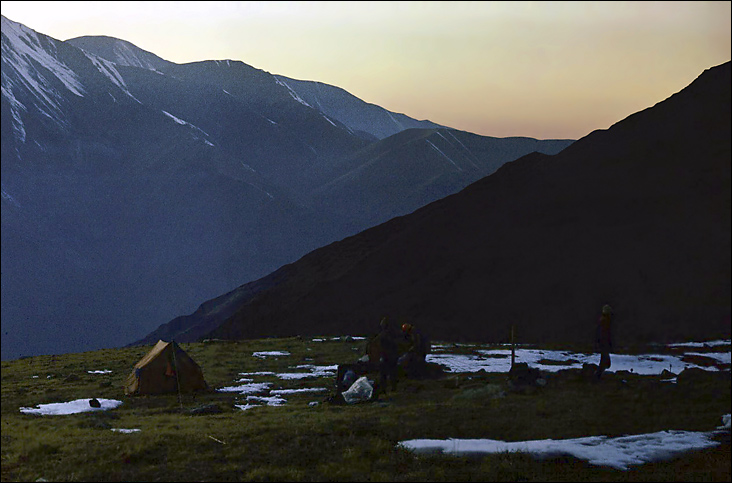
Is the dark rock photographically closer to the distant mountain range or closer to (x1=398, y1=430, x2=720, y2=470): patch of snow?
(x1=398, y1=430, x2=720, y2=470): patch of snow

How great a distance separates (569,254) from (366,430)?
67.9 metres

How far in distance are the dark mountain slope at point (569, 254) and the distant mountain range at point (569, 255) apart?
212 millimetres

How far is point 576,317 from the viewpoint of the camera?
6862 centimetres

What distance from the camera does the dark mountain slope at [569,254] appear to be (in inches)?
2623

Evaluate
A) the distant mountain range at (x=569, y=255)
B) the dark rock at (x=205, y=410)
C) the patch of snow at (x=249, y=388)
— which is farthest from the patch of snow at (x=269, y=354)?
the distant mountain range at (x=569, y=255)

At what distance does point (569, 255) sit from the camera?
79250 millimetres

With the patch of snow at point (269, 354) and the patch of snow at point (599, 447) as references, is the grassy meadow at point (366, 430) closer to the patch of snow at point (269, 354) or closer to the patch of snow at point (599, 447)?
the patch of snow at point (599, 447)

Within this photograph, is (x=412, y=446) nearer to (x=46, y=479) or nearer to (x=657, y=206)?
(x=46, y=479)

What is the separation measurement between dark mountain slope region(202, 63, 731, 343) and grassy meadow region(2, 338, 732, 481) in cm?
4105

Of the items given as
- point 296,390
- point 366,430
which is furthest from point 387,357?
point 366,430

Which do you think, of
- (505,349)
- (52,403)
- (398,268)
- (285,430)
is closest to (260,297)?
(398,268)

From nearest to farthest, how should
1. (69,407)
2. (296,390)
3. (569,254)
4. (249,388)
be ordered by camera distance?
(69,407) → (296,390) → (249,388) → (569,254)

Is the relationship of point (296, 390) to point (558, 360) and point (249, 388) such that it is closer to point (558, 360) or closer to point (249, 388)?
point (249, 388)

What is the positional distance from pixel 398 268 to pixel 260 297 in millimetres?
28845
